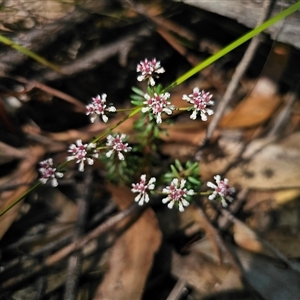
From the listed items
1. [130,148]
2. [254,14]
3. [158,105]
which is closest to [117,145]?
[130,148]

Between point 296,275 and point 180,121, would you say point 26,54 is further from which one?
point 296,275

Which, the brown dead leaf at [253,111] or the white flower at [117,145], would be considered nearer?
the white flower at [117,145]

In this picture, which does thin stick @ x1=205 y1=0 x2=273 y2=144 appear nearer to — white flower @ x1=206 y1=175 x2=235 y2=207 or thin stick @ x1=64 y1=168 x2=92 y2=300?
white flower @ x1=206 y1=175 x2=235 y2=207

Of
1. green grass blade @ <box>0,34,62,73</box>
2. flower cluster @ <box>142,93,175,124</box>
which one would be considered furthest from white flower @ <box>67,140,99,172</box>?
green grass blade @ <box>0,34,62,73</box>

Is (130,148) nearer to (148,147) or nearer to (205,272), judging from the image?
(148,147)

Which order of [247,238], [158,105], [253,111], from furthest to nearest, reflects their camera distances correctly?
[253,111], [247,238], [158,105]

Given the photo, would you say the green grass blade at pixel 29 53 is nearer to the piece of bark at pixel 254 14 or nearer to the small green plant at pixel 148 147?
the small green plant at pixel 148 147

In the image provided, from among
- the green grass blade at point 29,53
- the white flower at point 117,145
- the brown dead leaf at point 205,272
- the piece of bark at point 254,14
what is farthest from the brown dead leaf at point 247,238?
the green grass blade at point 29,53
